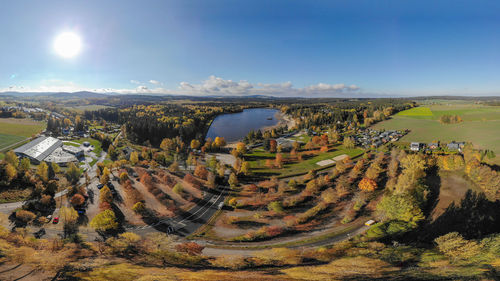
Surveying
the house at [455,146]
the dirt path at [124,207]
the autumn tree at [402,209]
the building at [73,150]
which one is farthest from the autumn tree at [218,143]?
the house at [455,146]

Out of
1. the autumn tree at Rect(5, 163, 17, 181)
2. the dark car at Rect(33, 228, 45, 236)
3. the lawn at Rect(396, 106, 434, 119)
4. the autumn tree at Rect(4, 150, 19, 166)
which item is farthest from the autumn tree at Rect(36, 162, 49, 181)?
the lawn at Rect(396, 106, 434, 119)

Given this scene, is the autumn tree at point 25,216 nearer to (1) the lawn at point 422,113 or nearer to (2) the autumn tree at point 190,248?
(2) the autumn tree at point 190,248

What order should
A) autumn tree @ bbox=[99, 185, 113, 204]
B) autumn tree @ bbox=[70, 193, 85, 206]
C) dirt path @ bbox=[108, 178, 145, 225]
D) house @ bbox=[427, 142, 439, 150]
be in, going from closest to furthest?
dirt path @ bbox=[108, 178, 145, 225], autumn tree @ bbox=[70, 193, 85, 206], autumn tree @ bbox=[99, 185, 113, 204], house @ bbox=[427, 142, 439, 150]

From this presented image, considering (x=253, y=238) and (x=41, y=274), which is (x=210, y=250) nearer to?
(x=253, y=238)

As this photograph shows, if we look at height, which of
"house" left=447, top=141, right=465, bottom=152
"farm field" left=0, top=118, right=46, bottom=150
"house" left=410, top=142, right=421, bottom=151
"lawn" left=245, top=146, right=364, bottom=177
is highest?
"farm field" left=0, top=118, right=46, bottom=150

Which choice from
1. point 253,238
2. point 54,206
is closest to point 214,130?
point 54,206

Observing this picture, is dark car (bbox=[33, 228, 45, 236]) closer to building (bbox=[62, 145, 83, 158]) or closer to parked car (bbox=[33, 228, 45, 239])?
parked car (bbox=[33, 228, 45, 239])

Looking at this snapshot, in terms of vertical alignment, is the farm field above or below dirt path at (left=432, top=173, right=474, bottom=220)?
above
